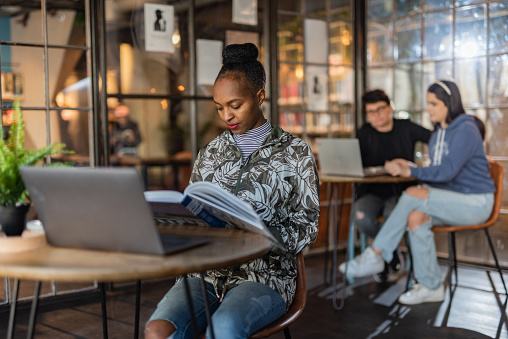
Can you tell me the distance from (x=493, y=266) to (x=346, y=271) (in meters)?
1.45

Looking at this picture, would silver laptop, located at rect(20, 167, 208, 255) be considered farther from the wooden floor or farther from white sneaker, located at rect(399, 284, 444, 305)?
white sneaker, located at rect(399, 284, 444, 305)

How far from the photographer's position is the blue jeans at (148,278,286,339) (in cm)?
146

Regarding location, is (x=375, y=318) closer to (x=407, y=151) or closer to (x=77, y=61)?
(x=407, y=151)

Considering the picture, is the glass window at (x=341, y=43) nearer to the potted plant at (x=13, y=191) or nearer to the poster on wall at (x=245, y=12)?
the poster on wall at (x=245, y=12)

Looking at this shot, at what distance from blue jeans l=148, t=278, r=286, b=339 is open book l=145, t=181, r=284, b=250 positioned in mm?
202

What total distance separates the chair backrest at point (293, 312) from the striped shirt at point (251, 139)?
0.39 meters

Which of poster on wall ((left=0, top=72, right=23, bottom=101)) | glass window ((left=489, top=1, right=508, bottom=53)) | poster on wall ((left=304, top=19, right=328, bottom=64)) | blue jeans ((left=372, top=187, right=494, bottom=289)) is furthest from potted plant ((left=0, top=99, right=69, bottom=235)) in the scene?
glass window ((left=489, top=1, right=508, bottom=53))

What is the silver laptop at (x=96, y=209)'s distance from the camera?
1.12m

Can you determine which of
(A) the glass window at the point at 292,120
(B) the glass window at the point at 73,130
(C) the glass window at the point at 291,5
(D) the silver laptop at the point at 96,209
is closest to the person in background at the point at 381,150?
(A) the glass window at the point at 292,120

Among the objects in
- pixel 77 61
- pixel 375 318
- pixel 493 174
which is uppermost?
pixel 77 61

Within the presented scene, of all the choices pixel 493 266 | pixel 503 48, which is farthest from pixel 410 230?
pixel 503 48

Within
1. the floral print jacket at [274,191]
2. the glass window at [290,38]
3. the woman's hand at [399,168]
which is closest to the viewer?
the floral print jacket at [274,191]

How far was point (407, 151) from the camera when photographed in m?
4.04

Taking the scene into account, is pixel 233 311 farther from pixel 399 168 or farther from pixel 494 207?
pixel 494 207
